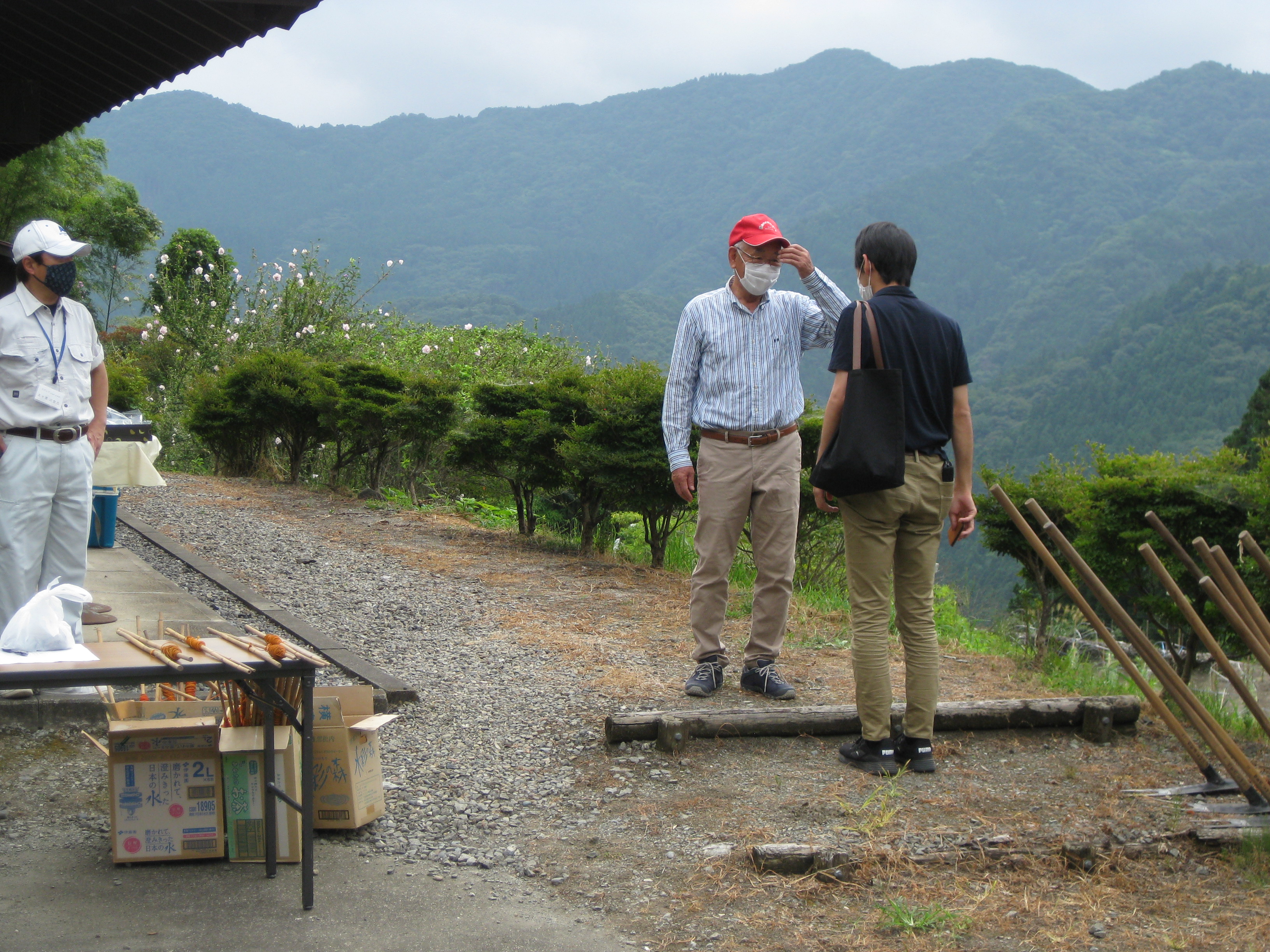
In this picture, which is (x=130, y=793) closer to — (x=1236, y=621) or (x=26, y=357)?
(x=26, y=357)

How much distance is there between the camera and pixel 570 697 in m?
5.43

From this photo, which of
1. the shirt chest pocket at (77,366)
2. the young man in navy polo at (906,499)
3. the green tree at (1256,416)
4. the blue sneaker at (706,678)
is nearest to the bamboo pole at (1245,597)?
the young man in navy polo at (906,499)

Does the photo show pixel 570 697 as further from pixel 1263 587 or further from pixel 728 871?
pixel 1263 587

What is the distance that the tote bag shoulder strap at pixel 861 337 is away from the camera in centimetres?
417

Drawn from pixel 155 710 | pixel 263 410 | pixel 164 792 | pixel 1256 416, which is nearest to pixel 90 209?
pixel 263 410

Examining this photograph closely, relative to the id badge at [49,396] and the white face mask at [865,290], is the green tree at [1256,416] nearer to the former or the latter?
the white face mask at [865,290]

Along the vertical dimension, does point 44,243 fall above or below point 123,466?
above

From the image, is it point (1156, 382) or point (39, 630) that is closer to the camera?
point (39, 630)

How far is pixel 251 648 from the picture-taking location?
131 inches

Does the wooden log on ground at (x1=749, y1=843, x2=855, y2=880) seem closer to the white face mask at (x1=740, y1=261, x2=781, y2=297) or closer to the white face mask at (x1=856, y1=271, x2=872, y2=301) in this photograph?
the white face mask at (x1=856, y1=271, x2=872, y2=301)

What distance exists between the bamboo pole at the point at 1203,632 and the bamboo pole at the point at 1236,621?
0.29 ft

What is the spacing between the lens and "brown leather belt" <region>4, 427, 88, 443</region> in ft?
14.5

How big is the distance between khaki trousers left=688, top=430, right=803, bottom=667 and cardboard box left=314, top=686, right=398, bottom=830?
192cm

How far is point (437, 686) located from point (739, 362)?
2190 millimetres
